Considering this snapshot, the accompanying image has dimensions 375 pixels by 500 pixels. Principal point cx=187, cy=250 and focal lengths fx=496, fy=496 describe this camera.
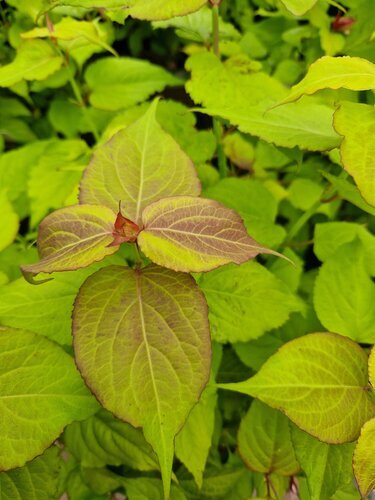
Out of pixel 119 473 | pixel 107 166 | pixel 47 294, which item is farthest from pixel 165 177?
pixel 119 473

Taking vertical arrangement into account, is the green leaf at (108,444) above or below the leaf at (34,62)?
below

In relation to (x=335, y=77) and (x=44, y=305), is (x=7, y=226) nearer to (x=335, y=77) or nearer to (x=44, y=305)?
(x=44, y=305)

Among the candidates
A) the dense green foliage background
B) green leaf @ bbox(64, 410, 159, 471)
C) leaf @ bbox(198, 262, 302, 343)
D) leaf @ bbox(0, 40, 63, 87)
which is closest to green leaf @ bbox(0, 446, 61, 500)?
the dense green foliage background

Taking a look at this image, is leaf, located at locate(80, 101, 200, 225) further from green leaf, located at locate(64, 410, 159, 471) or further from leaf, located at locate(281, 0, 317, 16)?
green leaf, located at locate(64, 410, 159, 471)

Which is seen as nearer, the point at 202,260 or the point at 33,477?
the point at 202,260

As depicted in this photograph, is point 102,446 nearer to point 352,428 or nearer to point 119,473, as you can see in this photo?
point 119,473

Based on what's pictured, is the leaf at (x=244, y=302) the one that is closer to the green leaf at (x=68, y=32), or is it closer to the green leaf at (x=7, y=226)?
the green leaf at (x=7, y=226)

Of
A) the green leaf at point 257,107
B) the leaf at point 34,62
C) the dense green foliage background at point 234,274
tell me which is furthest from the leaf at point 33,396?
the leaf at point 34,62
